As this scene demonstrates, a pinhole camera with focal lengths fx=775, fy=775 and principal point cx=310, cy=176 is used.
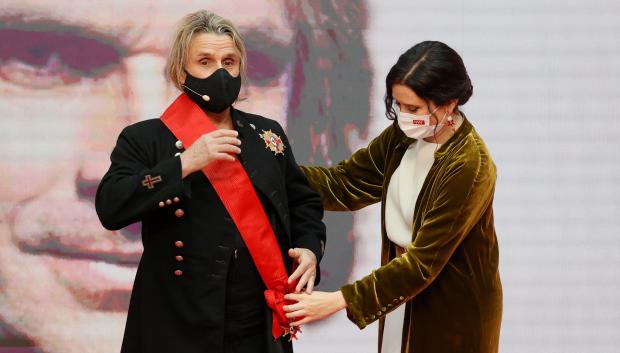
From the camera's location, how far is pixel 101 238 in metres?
3.36

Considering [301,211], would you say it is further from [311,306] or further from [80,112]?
[80,112]

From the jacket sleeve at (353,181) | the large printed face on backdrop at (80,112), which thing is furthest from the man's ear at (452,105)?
the large printed face on backdrop at (80,112)

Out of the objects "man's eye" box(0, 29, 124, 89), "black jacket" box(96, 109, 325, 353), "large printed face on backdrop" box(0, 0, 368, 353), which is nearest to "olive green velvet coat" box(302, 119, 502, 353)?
"black jacket" box(96, 109, 325, 353)

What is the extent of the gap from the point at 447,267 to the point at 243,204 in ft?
2.06

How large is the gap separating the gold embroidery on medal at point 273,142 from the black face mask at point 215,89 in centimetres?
17

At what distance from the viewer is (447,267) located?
84.9 inches

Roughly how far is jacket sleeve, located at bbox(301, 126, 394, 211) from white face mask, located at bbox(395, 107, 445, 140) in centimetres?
39

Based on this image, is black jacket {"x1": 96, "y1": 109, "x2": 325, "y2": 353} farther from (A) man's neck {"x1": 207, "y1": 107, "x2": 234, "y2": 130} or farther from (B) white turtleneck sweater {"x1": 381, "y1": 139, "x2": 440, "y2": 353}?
(B) white turtleneck sweater {"x1": 381, "y1": 139, "x2": 440, "y2": 353}

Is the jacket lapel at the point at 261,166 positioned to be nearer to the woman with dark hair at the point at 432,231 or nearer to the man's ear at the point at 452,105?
the woman with dark hair at the point at 432,231

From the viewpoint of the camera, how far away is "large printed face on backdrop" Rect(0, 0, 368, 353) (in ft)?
10.7

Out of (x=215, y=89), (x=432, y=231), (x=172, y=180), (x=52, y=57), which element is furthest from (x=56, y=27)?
(x=432, y=231)

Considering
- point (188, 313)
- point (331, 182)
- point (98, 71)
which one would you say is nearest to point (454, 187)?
point (331, 182)

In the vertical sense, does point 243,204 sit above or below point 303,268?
above

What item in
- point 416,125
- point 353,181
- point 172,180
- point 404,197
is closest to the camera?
point 172,180
